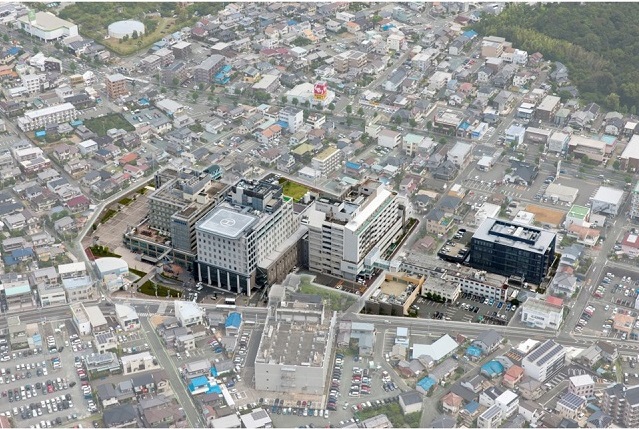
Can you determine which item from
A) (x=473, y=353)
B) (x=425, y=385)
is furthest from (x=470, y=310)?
(x=425, y=385)

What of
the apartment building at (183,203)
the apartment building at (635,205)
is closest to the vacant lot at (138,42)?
the apartment building at (183,203)

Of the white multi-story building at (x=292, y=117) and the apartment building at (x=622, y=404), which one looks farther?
the white multi-story building at (x=292, y=117)

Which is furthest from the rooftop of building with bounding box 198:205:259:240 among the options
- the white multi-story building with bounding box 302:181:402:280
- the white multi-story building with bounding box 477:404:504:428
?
the white multi-story building with bounding box 477:404:504:428

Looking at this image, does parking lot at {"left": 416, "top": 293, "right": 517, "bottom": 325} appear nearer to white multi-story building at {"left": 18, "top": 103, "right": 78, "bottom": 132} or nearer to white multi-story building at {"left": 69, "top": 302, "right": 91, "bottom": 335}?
white multi-story building at {"left": 69, "top": 302, "right": 91, "bottom": 335}

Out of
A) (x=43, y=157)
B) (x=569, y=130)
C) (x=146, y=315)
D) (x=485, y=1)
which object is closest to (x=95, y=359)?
(x=146, y=315)

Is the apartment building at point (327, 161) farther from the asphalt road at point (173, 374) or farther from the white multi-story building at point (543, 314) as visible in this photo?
the white multi-story building at point (543, 314)

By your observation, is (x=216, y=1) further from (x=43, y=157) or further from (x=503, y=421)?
(x=503, y=421)

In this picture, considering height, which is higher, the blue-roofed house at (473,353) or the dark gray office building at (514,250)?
the dark gray office building at (514,250)
